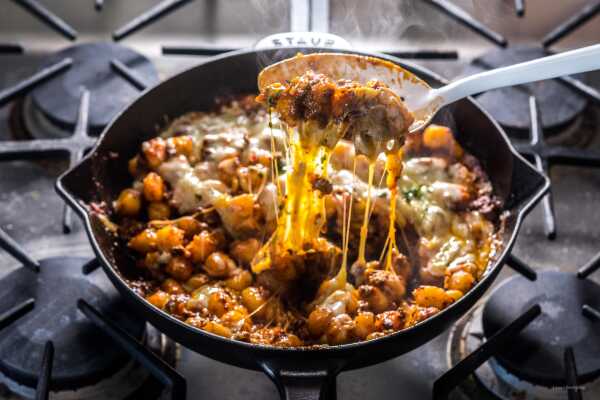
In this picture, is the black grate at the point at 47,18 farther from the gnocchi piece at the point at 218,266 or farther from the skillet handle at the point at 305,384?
the skillet handle at the point at 305,384

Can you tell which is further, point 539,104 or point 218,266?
point 539,104

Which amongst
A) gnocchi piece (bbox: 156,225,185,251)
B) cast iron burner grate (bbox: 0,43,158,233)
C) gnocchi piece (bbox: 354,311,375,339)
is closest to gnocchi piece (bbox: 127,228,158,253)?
gnocchi piece (bbox: 156,225,185,251)

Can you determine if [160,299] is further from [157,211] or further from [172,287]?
[157,211]

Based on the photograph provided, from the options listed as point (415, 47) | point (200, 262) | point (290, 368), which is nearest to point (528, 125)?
point (415, 47)

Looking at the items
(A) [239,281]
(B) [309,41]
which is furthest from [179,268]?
(B) [309,41]

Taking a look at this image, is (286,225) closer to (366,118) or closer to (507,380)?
(366,118)
